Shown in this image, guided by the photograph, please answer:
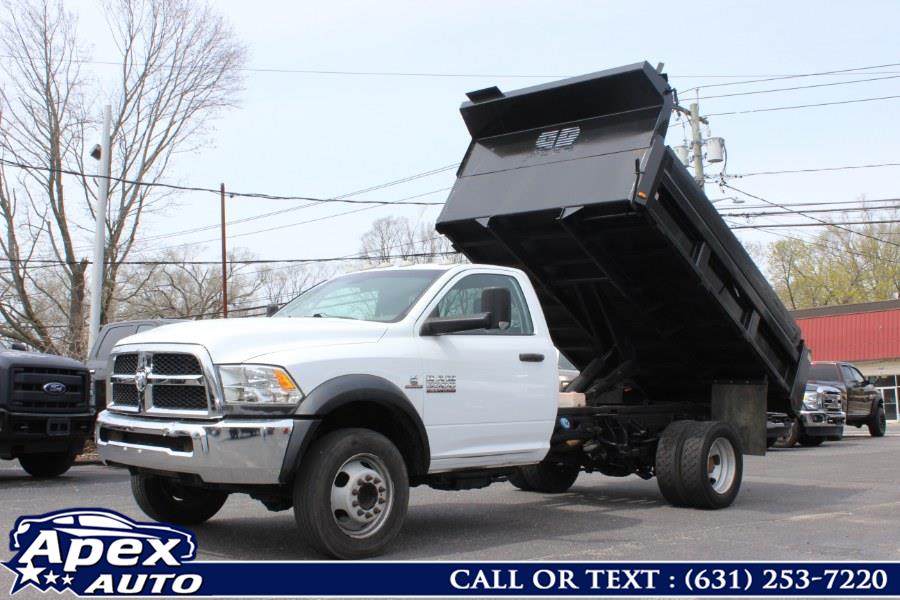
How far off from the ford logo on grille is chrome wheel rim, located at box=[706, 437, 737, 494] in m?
7.38

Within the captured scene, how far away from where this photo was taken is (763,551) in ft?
22.9

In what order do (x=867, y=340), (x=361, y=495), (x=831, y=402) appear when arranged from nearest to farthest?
1. (x=361, y=495)
2. (x=831, y=402)
3. (x=867, y=340)

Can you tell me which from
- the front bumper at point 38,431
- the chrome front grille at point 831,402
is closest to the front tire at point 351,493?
the front bumper at point 38,431

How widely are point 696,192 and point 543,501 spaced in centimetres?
342

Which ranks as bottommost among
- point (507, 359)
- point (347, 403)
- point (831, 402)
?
point (831, 402)

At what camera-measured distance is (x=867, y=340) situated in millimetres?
43031

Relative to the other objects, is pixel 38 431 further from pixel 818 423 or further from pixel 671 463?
pixel 818 423

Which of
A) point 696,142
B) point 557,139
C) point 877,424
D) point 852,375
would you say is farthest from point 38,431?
point 696,142

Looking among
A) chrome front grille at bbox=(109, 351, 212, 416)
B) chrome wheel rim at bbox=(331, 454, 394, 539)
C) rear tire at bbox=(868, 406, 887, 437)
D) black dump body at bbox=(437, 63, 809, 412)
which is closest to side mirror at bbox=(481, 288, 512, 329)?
chrome wheel rim at bbox=(331, 454, 394, 539)

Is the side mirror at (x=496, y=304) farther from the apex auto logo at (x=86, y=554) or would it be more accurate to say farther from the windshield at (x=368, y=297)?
the apex auto logo at (x=86, y=554)

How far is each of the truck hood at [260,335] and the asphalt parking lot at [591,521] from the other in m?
1.38

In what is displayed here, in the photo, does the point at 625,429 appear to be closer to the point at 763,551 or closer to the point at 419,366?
the point at 763,551

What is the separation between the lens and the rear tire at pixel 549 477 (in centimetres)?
1051

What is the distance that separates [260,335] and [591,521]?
3.64 m
